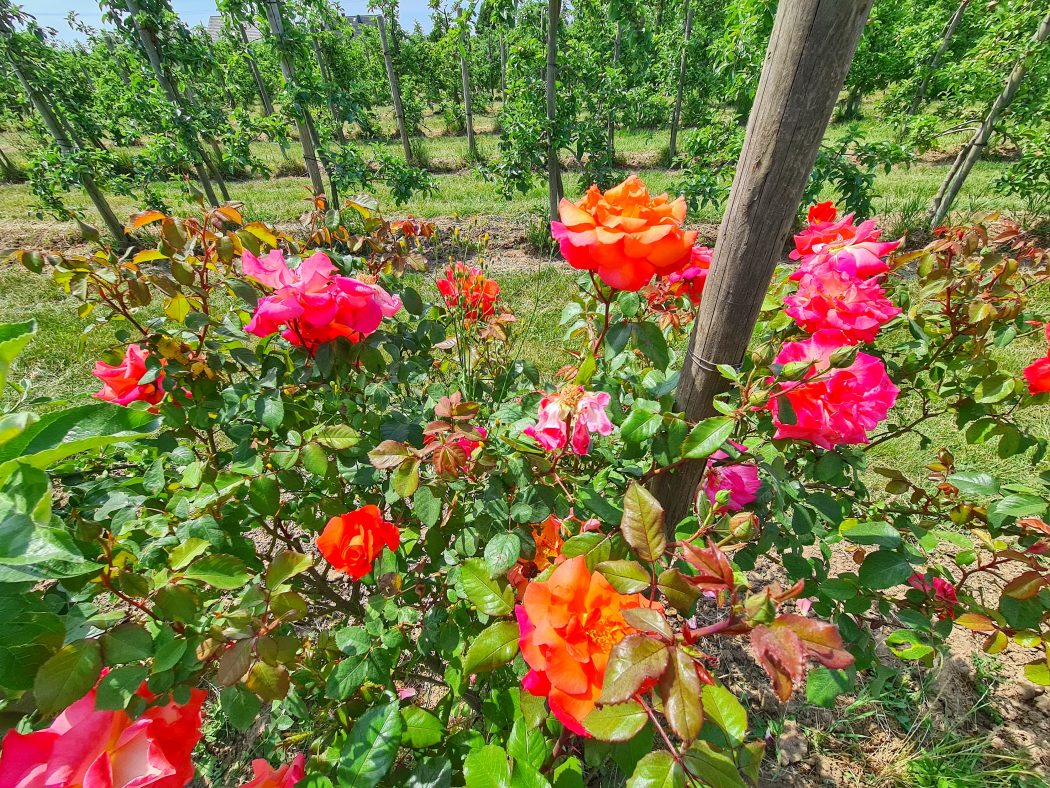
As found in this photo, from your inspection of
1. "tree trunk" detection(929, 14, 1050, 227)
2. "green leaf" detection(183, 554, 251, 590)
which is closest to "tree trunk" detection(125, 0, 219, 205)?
"green leaf" detection(183, 554, 251, 590)

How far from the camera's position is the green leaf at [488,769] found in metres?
0.66

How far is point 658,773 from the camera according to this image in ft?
1.62

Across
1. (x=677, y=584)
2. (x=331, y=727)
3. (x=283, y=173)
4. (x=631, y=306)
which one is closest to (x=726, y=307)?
(x=631, y=306)

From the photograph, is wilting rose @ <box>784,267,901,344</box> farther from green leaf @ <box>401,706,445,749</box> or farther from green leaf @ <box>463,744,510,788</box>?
green leaf @ <box>401,706,445,749</box>

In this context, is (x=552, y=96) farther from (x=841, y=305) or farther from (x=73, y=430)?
(x=73, y=430)

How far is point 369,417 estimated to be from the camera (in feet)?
3.27

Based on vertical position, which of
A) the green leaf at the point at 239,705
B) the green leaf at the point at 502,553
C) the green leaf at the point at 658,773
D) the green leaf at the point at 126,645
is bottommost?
the green leaf at the point at 239,705

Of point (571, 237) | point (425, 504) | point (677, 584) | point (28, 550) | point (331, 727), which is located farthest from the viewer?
point (331, 727)

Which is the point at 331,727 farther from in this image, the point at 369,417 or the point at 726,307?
the point at 726,307

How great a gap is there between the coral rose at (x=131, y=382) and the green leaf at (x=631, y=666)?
0.87 metres

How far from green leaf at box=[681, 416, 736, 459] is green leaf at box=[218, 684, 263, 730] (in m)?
0.74

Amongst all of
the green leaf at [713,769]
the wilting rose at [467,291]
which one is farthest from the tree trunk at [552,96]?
the green leaf at [713,769]

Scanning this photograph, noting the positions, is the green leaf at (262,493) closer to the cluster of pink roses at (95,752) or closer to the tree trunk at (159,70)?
the cluster of pink roses at (95,752)

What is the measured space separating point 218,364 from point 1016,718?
2396mm
